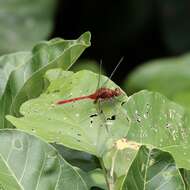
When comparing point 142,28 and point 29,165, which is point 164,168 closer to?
Result: point 29,165

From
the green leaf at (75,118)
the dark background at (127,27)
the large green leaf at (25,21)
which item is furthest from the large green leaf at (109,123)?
the dark background at (127,27)

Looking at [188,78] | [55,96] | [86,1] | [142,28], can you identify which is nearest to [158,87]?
[188,78]

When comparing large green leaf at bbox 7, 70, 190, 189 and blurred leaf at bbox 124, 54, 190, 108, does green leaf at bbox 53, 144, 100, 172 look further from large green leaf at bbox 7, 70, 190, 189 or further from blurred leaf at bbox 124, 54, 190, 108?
blurred leaf at bbox 124, 54, 190, 108

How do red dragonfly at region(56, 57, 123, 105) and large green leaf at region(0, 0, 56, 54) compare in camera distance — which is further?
large green leaf at region(0, 0, 56, 54)

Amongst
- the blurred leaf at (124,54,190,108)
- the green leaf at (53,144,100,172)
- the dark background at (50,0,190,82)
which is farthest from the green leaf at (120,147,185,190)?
the dark background at (50,0,190,82)

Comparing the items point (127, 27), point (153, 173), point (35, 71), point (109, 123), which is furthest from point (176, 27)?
point (153, 173)

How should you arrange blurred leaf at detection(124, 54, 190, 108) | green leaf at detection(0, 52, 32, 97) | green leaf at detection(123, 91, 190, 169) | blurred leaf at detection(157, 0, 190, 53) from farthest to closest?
blurred leaf at detection(157, 0, 190, 53)
blurred leaf at detection(124, 54, 190, 108)
green leaf at detection(0, 52, 32, 97)
green leaf at detection(123, 91, 190, 169)

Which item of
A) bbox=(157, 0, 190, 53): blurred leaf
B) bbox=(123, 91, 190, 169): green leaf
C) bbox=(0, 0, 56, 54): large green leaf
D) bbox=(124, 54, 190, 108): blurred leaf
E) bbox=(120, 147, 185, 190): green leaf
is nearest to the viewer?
bbox=(120, 147, 185, 190): green leaf
